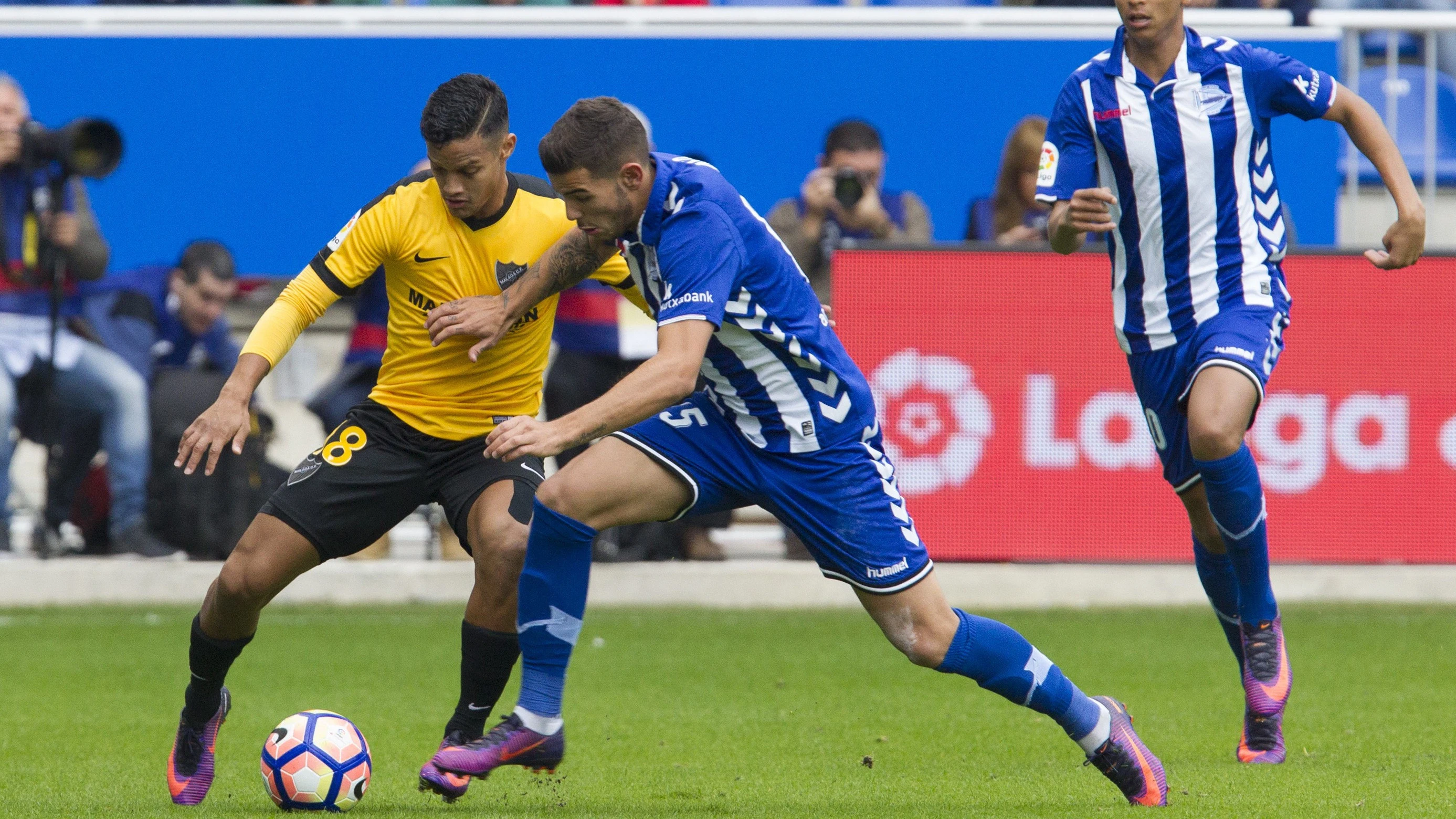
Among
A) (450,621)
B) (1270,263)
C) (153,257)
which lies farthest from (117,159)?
(1270,263)

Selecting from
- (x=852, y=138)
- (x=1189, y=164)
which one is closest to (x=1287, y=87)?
(x=1189, y=164)

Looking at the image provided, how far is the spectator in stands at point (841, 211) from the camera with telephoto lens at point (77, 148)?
12.4 feet

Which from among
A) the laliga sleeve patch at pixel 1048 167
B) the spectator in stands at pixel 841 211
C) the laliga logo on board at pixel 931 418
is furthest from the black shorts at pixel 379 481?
the spectator in stands at pixel 841 211

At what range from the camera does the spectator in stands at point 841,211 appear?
33.6ft

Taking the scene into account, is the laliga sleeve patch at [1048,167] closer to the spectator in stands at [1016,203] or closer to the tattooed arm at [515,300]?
the tattooed arm at [515,300]

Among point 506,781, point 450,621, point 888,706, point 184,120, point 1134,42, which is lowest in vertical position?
point 450,621

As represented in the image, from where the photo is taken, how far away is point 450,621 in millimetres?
9523

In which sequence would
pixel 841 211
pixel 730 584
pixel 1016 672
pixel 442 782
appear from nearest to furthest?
pixel 442 782
pixel 1016 672
pixel 730 584
pixel 841 211

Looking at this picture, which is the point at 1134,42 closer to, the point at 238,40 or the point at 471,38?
the point at 471,38

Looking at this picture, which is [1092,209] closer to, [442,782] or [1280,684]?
[1280,684]

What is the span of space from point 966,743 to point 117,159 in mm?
6199

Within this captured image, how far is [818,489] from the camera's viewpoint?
191 inches

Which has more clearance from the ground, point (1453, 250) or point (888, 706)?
point (1453, 250)

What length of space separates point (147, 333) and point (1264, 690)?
733 cm
